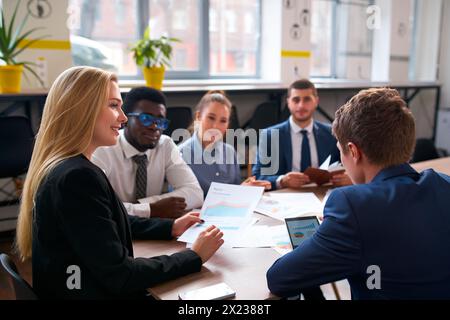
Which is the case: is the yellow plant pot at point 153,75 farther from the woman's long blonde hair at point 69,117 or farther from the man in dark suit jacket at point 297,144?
the woman's long blonde hair at point 69,117

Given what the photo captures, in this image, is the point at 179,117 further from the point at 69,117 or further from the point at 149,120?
the point at 69,117

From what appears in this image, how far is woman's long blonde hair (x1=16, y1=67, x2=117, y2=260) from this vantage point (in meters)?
1.15

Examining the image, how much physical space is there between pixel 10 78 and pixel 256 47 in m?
2.85

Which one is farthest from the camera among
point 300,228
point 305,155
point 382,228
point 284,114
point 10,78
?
point 284,114

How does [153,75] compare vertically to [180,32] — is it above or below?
below

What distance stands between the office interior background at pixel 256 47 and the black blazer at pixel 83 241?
2202 millimetres

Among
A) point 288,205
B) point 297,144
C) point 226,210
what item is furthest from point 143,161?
point 297,144

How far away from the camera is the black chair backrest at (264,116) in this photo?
14.3ft

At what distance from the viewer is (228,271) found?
1.27 meters

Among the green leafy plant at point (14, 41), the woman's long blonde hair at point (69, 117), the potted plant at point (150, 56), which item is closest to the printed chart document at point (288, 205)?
the woman's long blonde hair at point (69, 117)

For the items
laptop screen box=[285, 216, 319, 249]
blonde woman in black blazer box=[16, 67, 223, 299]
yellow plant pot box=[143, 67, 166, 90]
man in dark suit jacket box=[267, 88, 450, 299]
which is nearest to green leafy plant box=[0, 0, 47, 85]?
yellow plant pot box=[143, 67, 166, 90]
